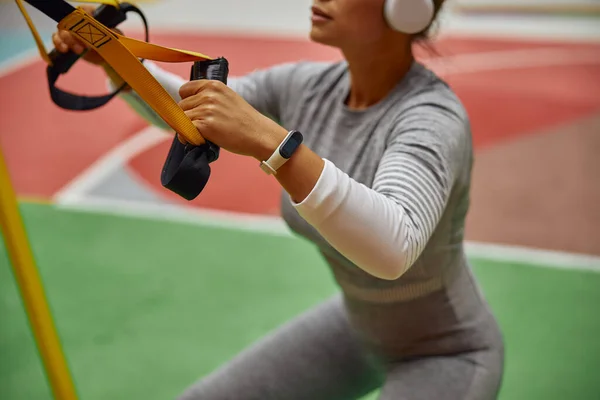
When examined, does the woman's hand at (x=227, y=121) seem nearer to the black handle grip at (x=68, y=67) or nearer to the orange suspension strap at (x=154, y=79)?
the orange suspension strap at (x=154, y=79)

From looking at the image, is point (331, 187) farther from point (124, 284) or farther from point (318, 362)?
point (124, 284)

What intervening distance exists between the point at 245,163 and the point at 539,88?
255 cm

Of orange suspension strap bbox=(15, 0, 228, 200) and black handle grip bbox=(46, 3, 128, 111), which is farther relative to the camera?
black handle grip bbox=(46, 3, 128, 111)

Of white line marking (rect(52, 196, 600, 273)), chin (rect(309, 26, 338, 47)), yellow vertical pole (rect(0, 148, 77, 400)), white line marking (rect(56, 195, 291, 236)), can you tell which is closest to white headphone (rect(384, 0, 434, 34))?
chin (rect(309, 26, 338, 47))

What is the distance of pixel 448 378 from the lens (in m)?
1.54

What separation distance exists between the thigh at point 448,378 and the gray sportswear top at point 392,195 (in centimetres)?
3

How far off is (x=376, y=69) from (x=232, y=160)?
1.87 m

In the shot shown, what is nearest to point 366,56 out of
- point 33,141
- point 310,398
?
point 310,398

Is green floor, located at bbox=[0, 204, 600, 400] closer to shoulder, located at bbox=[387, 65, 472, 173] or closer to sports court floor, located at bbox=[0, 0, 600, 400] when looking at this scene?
sports court floor, located at bbox=[0, 0, 600, 400]

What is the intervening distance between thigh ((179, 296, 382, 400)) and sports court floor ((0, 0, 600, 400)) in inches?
27.8

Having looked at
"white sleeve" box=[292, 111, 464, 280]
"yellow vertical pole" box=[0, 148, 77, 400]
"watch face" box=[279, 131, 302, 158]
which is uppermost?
"watch face" box=[279, 131, 302, 158]

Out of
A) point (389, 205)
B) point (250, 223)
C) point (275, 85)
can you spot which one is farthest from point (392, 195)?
point (250, 223)

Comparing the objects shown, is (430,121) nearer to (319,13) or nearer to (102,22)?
(319,13)

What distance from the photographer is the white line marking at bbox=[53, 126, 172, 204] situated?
3820mm
